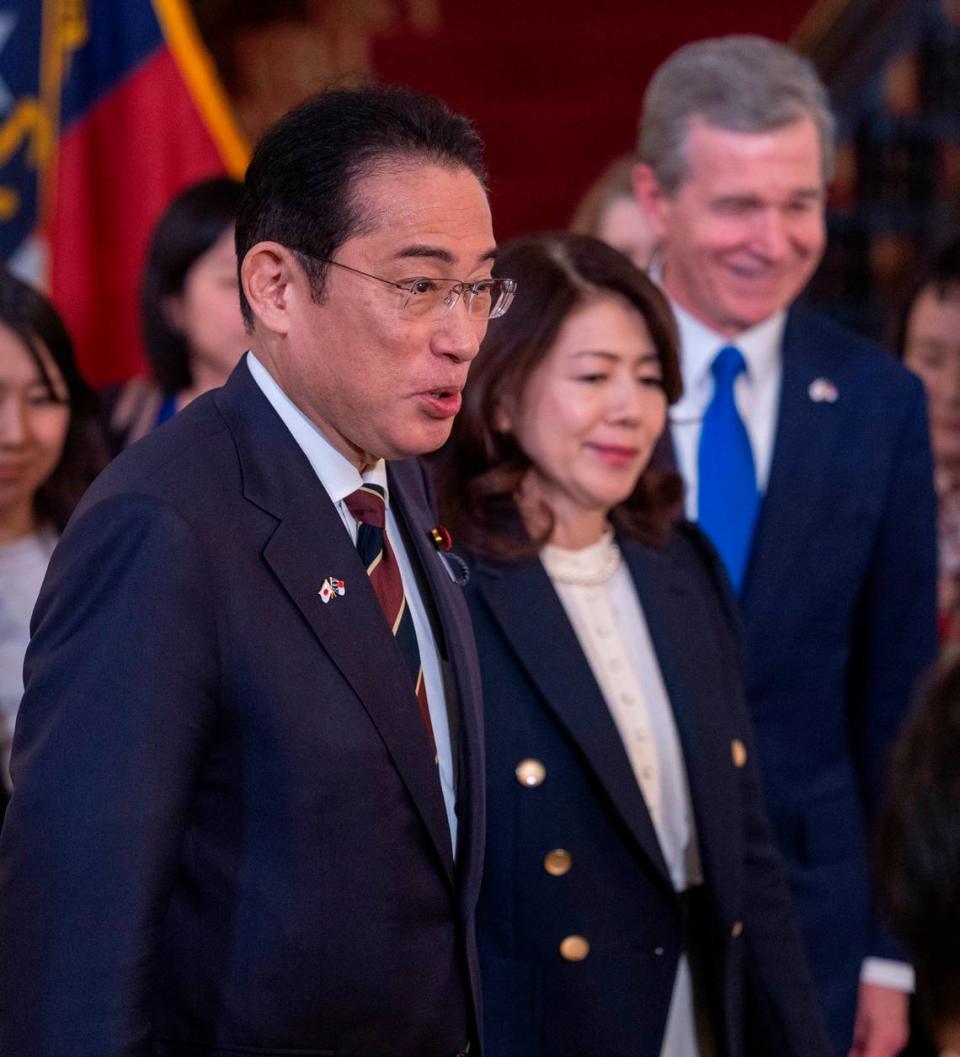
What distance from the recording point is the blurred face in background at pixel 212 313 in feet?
11.9

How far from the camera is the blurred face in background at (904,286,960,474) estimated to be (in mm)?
3998

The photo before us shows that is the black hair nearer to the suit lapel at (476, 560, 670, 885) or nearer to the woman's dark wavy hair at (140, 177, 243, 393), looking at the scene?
the suit lapel at (476, 560, 670, 885)

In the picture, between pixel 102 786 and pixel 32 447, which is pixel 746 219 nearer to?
pixel 32 447

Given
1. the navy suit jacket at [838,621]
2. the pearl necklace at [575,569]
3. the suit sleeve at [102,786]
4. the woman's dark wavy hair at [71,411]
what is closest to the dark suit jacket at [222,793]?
the suit sleeve at [102,786]

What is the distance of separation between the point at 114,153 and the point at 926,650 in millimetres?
2360

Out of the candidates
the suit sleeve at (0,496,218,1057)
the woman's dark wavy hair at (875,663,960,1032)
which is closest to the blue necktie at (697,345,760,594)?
the suit sleeve at (0,496,218,1057)

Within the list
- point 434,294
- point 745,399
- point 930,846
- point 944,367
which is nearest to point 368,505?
point 434,294

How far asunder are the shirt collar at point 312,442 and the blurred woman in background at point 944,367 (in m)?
2.37

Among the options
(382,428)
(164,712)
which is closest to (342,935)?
(164,712)

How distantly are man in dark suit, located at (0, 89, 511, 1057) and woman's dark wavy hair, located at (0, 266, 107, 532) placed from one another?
1.32 meters

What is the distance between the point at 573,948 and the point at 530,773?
0.24 meters

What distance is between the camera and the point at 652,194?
3250 mm

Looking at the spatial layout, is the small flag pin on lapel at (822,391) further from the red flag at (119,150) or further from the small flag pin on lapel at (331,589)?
the red flag at (119,150)

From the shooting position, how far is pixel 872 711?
10.2 ft
